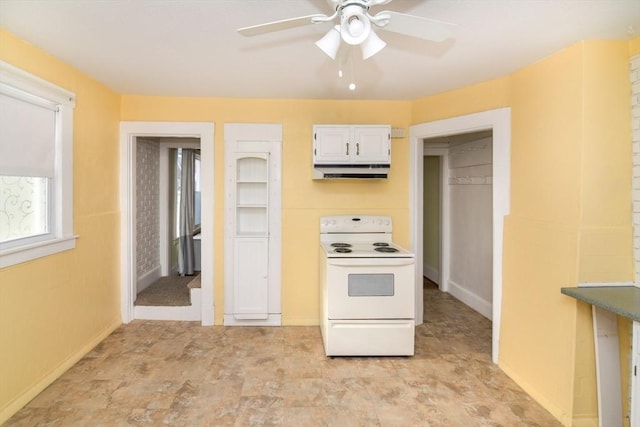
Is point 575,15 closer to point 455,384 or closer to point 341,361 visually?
point 455,384

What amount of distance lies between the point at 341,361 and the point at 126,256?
2422mm

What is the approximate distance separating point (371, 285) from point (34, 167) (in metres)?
2.62

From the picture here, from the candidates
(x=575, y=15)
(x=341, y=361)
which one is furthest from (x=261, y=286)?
(x=575, y=15)

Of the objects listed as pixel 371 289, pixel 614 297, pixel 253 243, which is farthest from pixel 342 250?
pixel 614 297

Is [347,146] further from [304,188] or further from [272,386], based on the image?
[272,386]

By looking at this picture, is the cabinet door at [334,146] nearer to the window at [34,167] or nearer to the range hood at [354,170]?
the range hood at [354,170]

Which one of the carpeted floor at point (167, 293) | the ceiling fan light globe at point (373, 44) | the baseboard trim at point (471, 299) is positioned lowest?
the baseboard trim at point (471, 299)

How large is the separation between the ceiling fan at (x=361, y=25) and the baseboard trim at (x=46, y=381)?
8.65 feet

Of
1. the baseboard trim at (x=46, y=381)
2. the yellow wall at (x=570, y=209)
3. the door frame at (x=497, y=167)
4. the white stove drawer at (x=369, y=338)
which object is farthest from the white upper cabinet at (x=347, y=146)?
the baseboard trim at (x=46, y=381)

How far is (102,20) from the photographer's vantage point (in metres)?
1.95

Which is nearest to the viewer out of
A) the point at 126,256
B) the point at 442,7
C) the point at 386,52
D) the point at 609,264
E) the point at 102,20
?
the point at 442,7

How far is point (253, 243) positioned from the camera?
3551 mm

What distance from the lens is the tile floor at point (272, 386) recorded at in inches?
84.4

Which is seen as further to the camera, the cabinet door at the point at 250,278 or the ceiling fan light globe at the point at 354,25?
the cabinet door at the point at 250,278
